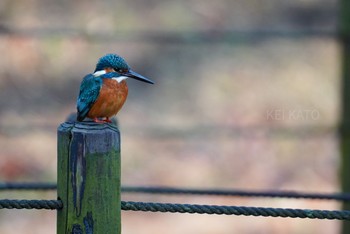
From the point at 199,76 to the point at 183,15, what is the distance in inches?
14.7

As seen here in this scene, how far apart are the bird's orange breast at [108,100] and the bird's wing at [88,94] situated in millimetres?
12

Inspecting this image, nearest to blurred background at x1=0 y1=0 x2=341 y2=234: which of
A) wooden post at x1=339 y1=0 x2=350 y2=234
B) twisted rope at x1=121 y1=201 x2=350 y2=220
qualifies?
wooden post at x1=339 y1=0 x2=350 y2=234

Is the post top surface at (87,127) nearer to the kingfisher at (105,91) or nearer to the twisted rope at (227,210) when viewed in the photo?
the twisted rope at (227,210)

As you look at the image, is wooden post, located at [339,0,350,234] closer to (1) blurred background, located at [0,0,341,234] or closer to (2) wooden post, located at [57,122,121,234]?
(1) blurred background, located at [0,0,341,234]

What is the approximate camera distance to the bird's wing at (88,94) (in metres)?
1.68

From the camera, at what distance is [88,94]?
1.73 metres

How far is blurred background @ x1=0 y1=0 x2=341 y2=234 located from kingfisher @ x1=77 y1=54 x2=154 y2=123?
2292mm

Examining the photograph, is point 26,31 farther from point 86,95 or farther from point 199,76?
point 86,95

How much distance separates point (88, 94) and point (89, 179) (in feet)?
1.39

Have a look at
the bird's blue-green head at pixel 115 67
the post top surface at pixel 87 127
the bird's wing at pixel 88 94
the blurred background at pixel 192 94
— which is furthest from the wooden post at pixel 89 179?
the blurred background at pixel 192 94

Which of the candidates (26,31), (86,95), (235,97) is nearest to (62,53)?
(26,31)

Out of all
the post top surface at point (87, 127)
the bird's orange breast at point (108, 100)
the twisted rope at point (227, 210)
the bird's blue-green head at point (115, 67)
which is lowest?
the twisted rope at point (227, 210)

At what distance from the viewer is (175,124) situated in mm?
4125

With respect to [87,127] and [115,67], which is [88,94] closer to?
[115,67]
